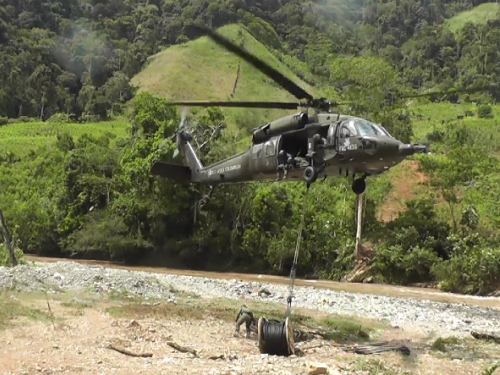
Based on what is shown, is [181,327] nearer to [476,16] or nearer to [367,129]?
[367,129]

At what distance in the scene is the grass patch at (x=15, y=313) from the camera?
445 inches

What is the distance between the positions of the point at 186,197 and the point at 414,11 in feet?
328

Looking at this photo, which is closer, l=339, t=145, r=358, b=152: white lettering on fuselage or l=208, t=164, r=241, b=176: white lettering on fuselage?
l=339, t=145, r=358, b=152: white lettering on fuselage

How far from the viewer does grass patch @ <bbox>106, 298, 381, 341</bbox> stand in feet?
43.5

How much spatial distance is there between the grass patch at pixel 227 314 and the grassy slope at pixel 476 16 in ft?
352

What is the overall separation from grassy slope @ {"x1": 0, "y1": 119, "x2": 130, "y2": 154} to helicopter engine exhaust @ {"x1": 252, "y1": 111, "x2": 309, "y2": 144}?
1607 inches

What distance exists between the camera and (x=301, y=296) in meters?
20.0

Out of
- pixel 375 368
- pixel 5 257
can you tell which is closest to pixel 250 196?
pixel 5 257

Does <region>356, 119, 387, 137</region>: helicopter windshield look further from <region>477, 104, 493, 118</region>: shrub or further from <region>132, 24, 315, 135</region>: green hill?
<region>132, 24, 315, 135</region>: green hill

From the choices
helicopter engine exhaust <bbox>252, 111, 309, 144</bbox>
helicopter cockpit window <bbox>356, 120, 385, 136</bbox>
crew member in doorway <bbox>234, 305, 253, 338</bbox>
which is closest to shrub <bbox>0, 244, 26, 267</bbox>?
crew member in doorway <bbox>234, 305, 253, 338</bbox>

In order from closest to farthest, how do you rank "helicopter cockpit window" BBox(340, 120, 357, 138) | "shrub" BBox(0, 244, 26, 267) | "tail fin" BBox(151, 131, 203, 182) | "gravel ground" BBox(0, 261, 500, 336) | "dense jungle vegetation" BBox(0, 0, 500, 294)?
"helicopter cockpit window" BBox(340, 120, 357, 138), "gravel ground" BBox(0, 261, 500, 336), "tail fin" BBox(151, 131, 203, 182), "shrub" BBox(0, 244, 26, 267), "dense jungle vegetation" BBox(0, 0, 500, 294)

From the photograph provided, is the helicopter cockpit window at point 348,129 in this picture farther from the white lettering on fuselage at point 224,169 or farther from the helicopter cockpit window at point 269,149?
the white lettering on fuselage at point 224,169

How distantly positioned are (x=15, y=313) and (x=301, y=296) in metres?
10.7

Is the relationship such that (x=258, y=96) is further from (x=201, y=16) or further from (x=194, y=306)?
(x=194, y=306)
